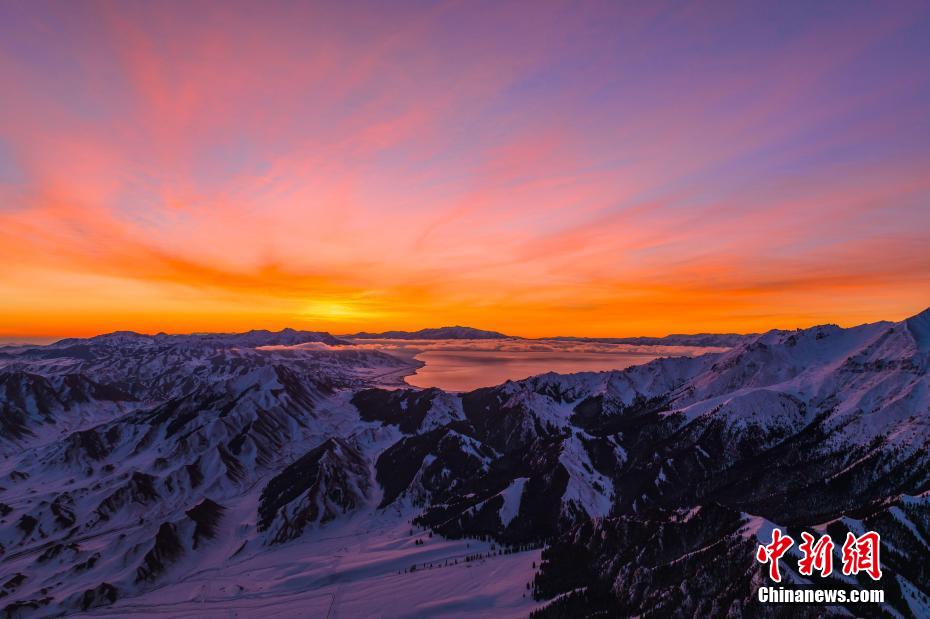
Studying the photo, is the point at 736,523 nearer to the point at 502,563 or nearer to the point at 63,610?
the point at 502,563

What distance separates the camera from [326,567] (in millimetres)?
182625

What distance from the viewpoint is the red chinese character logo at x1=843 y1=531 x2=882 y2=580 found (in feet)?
343

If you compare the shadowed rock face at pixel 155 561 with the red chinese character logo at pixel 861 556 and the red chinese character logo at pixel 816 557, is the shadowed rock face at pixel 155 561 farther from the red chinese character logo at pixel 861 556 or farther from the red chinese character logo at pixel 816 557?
the red chinese character logo at pixel 861 556

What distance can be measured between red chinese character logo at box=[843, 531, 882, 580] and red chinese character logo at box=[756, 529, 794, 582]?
11.3 meters

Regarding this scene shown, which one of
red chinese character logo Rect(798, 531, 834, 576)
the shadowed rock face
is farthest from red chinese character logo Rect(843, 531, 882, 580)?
the shadowed rock face

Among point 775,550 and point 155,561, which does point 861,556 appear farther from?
point 155,561

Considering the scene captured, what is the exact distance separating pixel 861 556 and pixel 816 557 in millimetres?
26607

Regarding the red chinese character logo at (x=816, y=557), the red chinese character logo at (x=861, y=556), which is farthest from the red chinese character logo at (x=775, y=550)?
the red chinese character logo at (x=861, y=556)

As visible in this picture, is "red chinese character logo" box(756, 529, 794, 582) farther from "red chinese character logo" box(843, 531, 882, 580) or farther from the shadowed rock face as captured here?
the shadowed rock face

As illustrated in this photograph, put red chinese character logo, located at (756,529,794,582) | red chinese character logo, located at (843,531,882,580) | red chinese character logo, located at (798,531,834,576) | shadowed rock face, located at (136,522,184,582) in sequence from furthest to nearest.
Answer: shadowed rock face, located at (136,522,184,582) → red chinese character logo, located at (843,531,882,580) → red chinese character logo, located at (756,529,794,582) → red chinese character logo, located at (798,531,834,576)

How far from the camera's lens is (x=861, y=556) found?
380 ft

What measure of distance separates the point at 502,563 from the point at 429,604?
3830 centimetres

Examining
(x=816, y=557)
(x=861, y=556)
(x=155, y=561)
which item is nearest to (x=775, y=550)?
(x=816, y=557)

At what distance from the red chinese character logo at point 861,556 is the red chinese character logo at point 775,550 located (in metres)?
11.3
